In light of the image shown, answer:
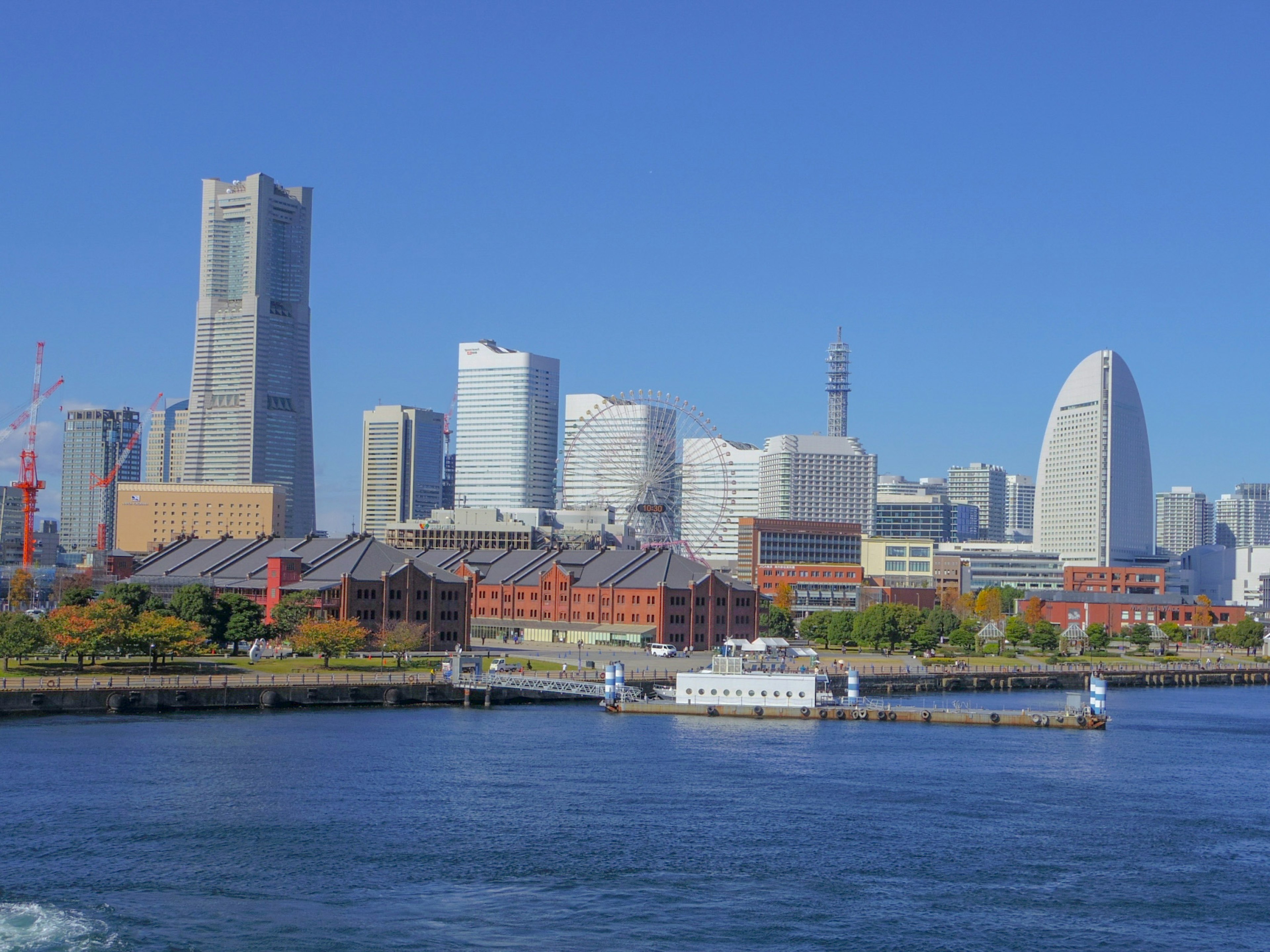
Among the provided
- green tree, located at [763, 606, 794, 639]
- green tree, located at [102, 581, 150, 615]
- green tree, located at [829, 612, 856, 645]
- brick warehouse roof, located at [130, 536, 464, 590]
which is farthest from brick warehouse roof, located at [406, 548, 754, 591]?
green tree, located at [102, 581, 150, 615]

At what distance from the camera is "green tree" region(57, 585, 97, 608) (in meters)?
133

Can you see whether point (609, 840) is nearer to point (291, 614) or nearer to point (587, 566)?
point (291, 614)

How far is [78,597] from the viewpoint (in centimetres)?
13325

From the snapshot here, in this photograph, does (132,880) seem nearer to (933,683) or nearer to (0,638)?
(0,638)

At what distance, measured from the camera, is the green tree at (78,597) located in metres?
133

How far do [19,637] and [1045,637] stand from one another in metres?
118

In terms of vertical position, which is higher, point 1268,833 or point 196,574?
point 196,574

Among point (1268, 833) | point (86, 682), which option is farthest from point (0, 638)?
point (1268, 833)

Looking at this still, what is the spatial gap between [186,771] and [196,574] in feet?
265

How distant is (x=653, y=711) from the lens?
112 meters

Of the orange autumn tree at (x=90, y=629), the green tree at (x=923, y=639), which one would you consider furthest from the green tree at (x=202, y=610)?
the green tree at (x=923, y=639)

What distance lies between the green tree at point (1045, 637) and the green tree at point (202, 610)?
321ft

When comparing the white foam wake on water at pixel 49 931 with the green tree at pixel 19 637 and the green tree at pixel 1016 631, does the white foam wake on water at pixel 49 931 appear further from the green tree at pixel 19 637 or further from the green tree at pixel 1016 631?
the green tree at pixel 1016 631

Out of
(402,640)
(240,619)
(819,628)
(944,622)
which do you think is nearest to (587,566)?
(819,628)
